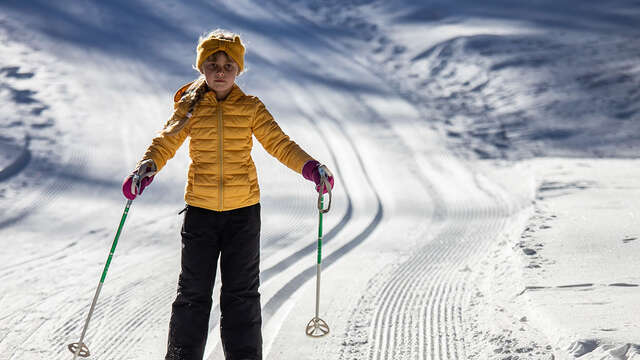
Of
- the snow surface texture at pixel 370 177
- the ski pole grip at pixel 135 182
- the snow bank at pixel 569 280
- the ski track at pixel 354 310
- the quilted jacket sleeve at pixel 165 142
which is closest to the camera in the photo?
the ski pole grip at pixel 135 182

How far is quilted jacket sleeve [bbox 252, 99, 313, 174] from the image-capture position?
2.76 m

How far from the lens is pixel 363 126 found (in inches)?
343

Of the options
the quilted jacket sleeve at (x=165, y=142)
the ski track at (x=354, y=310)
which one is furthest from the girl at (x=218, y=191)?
the ski track at (x=354, y=310)

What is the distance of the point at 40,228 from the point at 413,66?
7441 mm

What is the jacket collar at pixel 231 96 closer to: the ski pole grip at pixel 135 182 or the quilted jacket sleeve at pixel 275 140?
the quilted jacket sleeve at pixel 275 140

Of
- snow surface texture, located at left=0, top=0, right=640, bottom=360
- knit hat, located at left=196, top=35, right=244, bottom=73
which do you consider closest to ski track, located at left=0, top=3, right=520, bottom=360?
snow surface texture, located at left=0, top=0, right=640, bottom=360

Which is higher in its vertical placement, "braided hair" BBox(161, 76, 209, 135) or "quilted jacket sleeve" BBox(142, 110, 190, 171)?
"braided hair" BBox(161, 76, 209, 135)

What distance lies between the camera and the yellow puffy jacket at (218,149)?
8.80 feet

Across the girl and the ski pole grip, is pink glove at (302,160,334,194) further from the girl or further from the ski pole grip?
the ski pole grip

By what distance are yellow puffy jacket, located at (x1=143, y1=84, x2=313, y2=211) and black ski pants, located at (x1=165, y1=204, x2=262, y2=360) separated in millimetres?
69

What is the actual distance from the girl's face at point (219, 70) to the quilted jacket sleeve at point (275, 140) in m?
0.16

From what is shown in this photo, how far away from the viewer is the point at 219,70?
2660 millimetres

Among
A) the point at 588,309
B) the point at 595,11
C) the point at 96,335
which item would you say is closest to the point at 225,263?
the point at 96,335

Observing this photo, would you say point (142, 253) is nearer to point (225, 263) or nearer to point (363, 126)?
point (225, 263)
